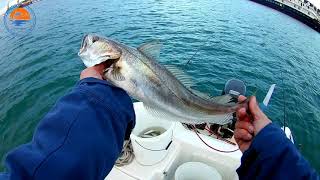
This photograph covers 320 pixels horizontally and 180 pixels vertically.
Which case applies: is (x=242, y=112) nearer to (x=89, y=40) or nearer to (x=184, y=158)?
(x=89, y=40)

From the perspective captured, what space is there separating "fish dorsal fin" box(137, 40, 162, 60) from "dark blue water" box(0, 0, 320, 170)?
187 inches

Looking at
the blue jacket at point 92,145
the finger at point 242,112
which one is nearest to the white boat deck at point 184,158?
the finger at point 242,112

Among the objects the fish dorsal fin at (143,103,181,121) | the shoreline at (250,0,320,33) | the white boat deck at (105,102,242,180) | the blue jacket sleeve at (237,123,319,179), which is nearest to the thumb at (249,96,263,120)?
the blue jacket sleeve at (237,123,319,179)

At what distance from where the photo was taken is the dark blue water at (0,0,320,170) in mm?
10227

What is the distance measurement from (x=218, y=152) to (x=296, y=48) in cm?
1920

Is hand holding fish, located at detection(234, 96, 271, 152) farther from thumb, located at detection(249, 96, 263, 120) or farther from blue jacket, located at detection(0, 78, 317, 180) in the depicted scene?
blue jacket, located at detection(0, 78, 317, 180)

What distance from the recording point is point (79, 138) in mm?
1608

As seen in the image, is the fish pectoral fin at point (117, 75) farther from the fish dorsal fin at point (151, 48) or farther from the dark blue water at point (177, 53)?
the dark blue water at point (177, 53)

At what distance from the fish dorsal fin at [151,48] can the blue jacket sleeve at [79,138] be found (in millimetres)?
536

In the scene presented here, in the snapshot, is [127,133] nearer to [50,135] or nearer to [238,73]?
[50,135]

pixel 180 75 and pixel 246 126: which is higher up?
pixel 180 75

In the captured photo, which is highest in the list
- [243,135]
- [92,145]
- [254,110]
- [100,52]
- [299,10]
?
[100,52]

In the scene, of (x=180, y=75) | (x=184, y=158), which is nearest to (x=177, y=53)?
(x=184, y=158)

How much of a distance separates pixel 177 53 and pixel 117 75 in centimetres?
1260
